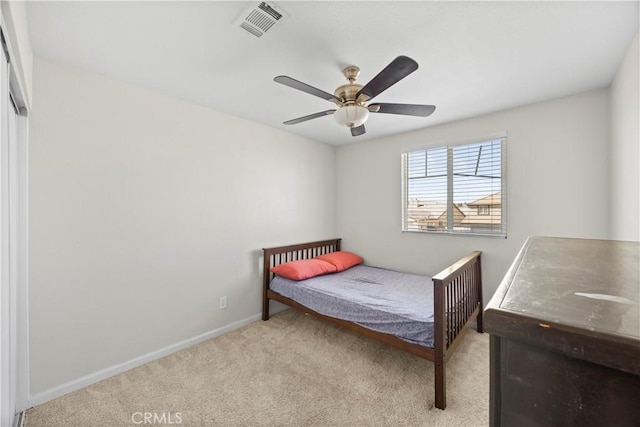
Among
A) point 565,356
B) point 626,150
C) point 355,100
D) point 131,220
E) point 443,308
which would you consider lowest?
point 443,308

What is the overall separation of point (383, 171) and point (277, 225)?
160cm

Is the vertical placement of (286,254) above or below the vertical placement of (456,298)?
above

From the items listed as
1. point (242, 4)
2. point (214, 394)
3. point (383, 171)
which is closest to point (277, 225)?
point (383, 171)

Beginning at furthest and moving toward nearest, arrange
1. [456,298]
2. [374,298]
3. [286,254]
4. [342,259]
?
[342,259] < [286,254] < [374,298] < [456,298]

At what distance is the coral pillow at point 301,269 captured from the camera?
9.56 feet

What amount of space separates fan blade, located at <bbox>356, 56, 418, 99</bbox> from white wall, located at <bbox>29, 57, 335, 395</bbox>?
1.72 m

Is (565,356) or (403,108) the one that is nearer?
(565,356)

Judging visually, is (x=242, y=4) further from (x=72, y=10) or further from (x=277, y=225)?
(x=277, y=225)

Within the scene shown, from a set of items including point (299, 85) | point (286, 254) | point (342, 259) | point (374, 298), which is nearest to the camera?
point (299, 85)

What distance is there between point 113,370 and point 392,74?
2891 mm

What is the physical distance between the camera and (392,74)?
147cm

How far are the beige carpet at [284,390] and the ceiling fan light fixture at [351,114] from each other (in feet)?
6.33

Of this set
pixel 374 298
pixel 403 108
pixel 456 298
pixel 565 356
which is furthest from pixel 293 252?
pixel 565 356

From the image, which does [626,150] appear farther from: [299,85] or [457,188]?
[299,85]
